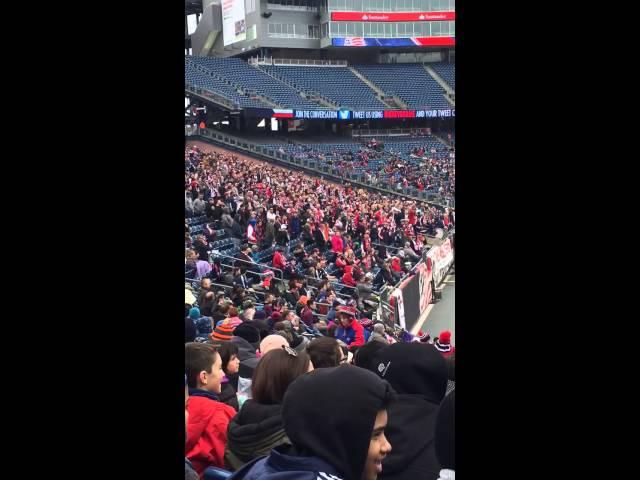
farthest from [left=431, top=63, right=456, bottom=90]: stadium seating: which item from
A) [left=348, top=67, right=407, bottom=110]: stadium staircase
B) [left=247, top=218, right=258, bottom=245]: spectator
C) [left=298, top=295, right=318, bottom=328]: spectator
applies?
[left=298, top=295, right=318, bottom=328]: spectator

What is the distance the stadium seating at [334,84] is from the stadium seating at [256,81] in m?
1.11

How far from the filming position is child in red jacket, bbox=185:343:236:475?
2436 millimetres

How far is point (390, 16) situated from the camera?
3631cm

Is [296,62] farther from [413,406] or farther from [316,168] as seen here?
[413,406]

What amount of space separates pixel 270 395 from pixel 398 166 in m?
25.5

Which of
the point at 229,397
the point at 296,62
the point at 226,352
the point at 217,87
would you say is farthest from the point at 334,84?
the point at 229,397

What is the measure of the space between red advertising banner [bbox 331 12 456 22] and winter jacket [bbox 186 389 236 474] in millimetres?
34383

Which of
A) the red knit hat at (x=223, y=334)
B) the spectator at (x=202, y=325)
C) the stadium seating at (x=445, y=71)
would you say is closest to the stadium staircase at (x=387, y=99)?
the stadium seating at (x=445, y=71)

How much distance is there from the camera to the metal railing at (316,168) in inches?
910

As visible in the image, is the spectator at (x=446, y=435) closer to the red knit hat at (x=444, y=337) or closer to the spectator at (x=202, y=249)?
the red knit hat at (x=444, y=337)

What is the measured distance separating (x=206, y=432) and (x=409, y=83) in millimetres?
34797
